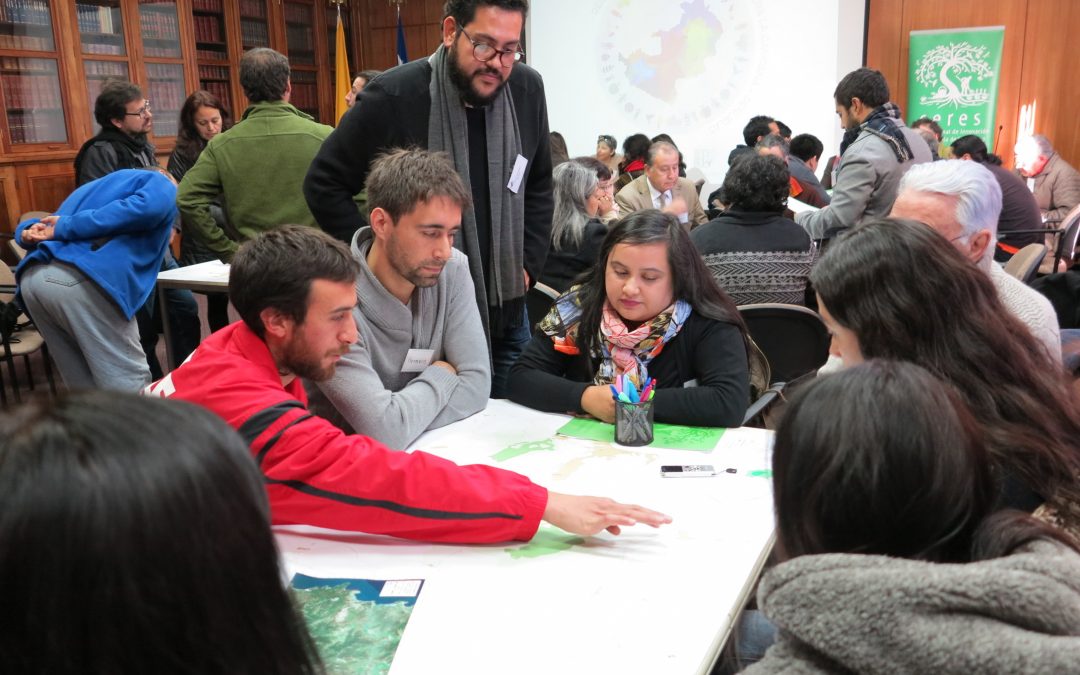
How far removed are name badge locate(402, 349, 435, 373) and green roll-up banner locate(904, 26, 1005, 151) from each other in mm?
6627

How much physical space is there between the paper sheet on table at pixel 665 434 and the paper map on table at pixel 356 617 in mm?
707

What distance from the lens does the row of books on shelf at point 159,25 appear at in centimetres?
667

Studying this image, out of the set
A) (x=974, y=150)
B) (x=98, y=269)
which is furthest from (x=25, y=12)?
(x=974, y=150)

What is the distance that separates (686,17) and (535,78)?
5.42 metres

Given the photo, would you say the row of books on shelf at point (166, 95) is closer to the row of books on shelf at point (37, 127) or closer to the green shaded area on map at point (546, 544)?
the row of books on shelf at point (37, 127)

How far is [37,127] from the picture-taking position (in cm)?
598

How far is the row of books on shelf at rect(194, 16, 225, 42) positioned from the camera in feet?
23.5

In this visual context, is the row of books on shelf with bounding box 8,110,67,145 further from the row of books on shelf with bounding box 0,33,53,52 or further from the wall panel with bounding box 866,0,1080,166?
the wall panel with bounding box 866,0,1080,166

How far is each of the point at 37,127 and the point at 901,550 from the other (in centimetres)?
674

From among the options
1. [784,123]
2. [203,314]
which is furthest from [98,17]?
[784,123]

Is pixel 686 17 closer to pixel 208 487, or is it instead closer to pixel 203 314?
pixel 203 314

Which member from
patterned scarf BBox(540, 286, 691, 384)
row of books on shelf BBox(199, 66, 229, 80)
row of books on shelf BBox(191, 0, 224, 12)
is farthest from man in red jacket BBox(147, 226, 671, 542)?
row of books on shelf BBox(191, 0, 224, 12)

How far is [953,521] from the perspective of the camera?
85cm

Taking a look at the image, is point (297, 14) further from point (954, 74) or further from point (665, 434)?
point (665, 434)
